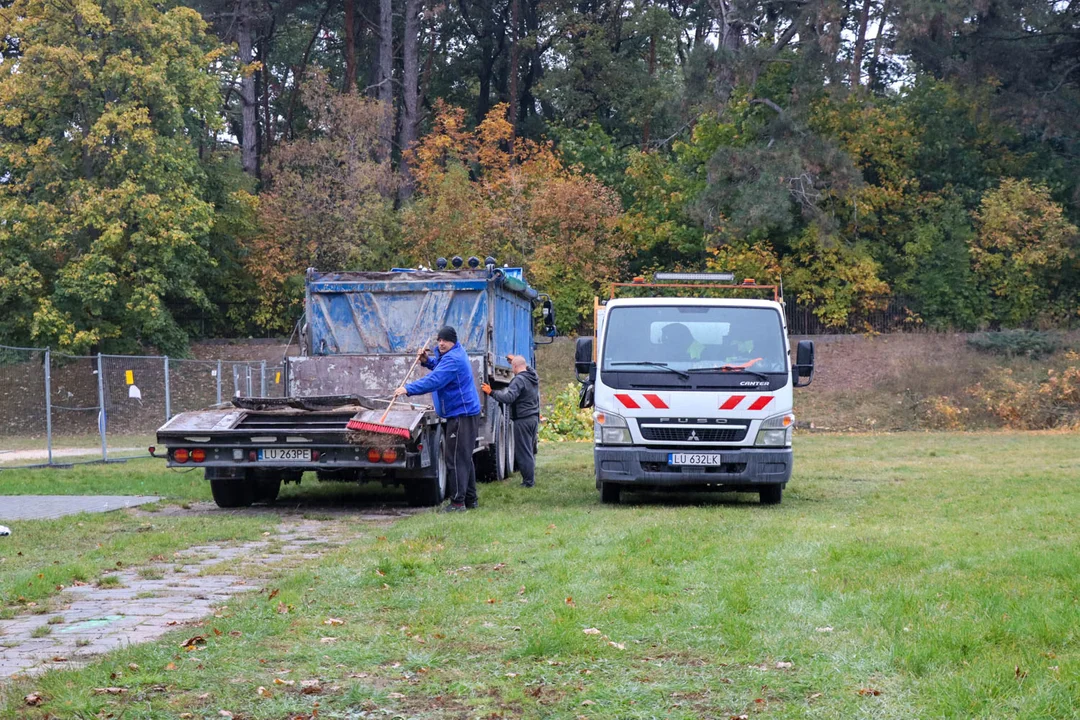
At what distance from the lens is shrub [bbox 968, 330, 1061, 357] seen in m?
41.2

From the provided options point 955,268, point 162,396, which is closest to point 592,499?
point 162,396

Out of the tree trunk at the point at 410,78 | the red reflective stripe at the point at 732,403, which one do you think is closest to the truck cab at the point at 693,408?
the red reflective stripe at the point at 732,403

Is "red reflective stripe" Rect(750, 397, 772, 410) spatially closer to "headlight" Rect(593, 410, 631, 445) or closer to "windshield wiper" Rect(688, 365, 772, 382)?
"windshield wiper" Rect(688, 365, 772, 382)

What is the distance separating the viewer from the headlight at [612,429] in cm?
1384

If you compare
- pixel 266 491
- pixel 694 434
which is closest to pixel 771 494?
pixel 694 434

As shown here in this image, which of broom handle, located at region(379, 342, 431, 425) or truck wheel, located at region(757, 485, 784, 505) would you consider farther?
truck wheel, located at region(757, 485, 784, 505)

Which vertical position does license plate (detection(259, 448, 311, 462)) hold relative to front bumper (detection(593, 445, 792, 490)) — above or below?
above

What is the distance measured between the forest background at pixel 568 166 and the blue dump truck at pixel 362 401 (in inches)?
909

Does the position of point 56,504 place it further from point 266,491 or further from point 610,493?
point 610,493

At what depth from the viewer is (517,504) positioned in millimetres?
14586

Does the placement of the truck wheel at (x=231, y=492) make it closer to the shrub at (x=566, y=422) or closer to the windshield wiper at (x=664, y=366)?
the windshield wiper at (x=664, y=366)

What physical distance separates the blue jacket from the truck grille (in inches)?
73.7

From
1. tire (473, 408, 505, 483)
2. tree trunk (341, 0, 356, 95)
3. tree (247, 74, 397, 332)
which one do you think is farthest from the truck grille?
tree trunk (341, 0, 356, 95)

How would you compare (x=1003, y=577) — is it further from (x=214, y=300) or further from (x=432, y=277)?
(x=214, y=300)
